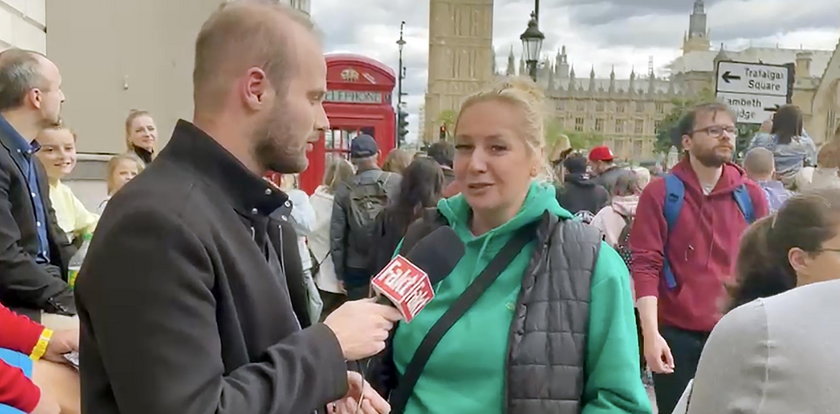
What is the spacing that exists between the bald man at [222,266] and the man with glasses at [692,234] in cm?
258

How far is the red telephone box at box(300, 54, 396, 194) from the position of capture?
45.8ft

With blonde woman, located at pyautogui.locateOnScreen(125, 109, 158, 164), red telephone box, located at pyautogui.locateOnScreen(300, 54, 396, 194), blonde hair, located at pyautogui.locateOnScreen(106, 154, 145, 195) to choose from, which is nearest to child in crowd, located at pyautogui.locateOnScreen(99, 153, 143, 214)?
blonde hair, located at pyautogui.locateOnScreen(106, 154, 145, 195)

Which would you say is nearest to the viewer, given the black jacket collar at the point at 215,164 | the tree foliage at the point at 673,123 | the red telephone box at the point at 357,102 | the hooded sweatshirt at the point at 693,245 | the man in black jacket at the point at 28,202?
the black jacket collar at the point at 215,164

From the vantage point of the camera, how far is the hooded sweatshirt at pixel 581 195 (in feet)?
25.1

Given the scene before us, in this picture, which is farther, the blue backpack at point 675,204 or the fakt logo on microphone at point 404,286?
the blue backpack at point 675,204

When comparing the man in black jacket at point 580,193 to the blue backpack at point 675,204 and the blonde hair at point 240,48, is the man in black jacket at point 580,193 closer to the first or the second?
the blue backpack at point 675,204

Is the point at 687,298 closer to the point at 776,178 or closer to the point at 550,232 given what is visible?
the point at 550,232

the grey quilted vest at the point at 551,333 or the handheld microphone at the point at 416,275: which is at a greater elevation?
the handheld microphone at the point at 416,275

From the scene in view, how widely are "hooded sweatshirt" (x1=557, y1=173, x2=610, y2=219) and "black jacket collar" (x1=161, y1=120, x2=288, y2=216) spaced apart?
6198mm

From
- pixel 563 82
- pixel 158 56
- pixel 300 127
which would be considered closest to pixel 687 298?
pixel 300 127

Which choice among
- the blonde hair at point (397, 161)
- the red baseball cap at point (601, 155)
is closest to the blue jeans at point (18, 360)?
the blonde hair at point (397, 161)

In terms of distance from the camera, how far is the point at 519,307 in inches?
90.7

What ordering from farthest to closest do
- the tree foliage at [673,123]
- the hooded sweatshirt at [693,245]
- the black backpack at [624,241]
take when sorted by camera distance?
the black backpack at [624,241], the tree foliage at [673,123], the hooded sweatshirt at [693,245]

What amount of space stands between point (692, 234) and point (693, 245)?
58mm
